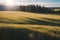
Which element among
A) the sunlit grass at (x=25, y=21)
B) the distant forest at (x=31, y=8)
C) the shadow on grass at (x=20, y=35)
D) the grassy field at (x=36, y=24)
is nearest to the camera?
the shadow on grass at (x=20, y=35)

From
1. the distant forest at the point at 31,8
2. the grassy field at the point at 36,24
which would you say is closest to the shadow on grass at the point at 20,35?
the grassy field at the point at 36,24

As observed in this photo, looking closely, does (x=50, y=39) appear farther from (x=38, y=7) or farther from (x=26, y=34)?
(x=38, y=7)

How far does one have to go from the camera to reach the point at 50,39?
14789 mm

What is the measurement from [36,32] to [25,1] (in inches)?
1172

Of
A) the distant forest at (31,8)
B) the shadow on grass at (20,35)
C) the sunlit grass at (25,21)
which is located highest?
the shadow on grass at (20,35)

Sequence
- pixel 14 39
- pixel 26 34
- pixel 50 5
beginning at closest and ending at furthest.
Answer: pixel 14 39
pixel 26 34
pixel 50 5

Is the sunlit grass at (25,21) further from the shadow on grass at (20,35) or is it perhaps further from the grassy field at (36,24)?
the shadow on grass at (20,35)

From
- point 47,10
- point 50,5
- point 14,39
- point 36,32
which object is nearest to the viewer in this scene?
point 14,39

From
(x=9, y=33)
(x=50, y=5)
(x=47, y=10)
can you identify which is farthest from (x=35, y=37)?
(x=50, y=5)

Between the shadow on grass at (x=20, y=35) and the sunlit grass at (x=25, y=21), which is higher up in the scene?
the shadow on grass at (x=20, y=35)

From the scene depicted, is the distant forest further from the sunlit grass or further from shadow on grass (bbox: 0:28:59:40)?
shadow on grass (bbox: 0:28:59:40)

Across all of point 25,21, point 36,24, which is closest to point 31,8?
point 25,21

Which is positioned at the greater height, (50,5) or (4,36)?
(4,36)

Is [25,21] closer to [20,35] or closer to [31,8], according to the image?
[20,35]
